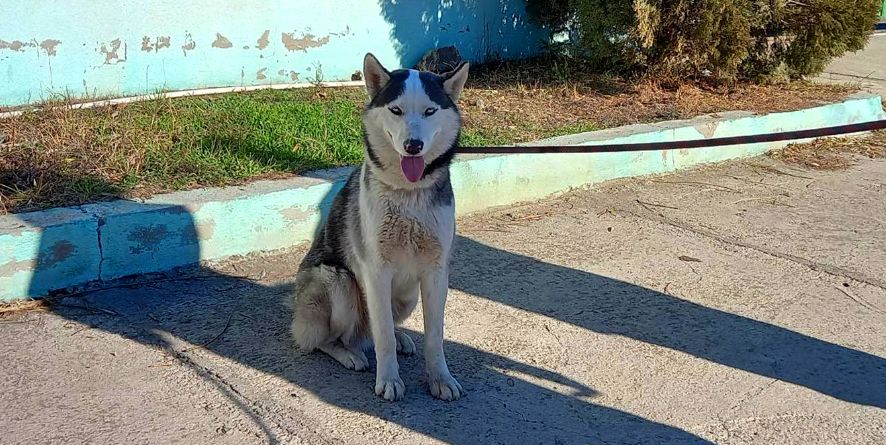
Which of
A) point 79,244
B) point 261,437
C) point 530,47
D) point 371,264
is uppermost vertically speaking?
point 530,47

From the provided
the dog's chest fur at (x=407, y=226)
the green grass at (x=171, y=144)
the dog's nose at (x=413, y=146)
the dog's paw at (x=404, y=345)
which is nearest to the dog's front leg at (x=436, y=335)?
the dog's chest fur at (x=407, y=226)

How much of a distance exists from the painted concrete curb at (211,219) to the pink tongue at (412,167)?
1742 mm

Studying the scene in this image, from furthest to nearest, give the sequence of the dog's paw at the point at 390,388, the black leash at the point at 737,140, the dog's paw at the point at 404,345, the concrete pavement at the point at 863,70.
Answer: the concrete pavement at the point at 863,70 < the dog's paw at the point at 404,345 < the dog's paw at the point at 390,388 < the black leash at the point at 737,140

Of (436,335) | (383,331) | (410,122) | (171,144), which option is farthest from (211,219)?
(410,122)

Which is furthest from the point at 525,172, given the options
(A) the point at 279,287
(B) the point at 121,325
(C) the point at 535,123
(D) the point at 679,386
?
(B) the point at 121,325

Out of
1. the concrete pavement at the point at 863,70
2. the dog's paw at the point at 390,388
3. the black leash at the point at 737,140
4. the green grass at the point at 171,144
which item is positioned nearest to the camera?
the black leash at the point at 737,140

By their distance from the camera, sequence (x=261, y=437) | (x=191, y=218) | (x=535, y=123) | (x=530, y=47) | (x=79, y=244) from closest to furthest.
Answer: (x=261, y=437)
(x=79, y=244)
(x=191, y=218)
(x=535, y=123)
(x=530, y=47)

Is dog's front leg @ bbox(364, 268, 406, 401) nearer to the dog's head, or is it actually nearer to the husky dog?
the husky dog

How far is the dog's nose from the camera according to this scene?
3109 mm

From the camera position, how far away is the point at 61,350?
362cm

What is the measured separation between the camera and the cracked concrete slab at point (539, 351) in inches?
124

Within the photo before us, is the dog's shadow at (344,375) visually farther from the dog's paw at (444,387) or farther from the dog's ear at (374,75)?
the dog's ear at (374,75)

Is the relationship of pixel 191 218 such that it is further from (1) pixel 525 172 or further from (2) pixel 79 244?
(1) pixel 525 172

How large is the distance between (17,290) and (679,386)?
3.06 m
